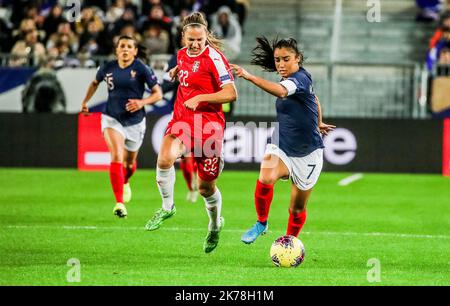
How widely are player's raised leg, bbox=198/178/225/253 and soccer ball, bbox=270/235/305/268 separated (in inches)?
40.1

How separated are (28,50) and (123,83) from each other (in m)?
8.58

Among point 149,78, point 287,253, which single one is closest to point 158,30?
point 149,78

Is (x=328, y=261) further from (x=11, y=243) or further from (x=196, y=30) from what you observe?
(x=11, y=243)

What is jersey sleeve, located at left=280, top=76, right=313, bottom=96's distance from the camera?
10202 millimetres

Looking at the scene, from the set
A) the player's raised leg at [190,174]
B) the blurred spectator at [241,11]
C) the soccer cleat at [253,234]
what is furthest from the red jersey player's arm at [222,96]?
the blurred spectator at [241,11]

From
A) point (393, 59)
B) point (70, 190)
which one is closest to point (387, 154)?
A: point (393, 59)

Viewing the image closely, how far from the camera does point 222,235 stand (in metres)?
13.0

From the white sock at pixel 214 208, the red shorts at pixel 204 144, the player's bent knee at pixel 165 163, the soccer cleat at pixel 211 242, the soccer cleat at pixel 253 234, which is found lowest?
the soccer cleat at pixel 211 242

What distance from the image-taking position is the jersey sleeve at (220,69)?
10984 mm

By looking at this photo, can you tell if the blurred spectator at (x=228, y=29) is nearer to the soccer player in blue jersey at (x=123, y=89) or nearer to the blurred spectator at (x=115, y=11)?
the blurred spectator at (x=115, y=11)

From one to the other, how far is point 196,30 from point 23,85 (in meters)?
11.7

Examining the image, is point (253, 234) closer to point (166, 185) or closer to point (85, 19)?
point (166, 185)

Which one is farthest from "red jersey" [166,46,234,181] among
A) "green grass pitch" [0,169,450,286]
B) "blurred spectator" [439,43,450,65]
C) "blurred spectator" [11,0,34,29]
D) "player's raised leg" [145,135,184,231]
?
"blurred spectator" [11,0,34,29]

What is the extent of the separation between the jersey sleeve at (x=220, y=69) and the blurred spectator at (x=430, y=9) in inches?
621
